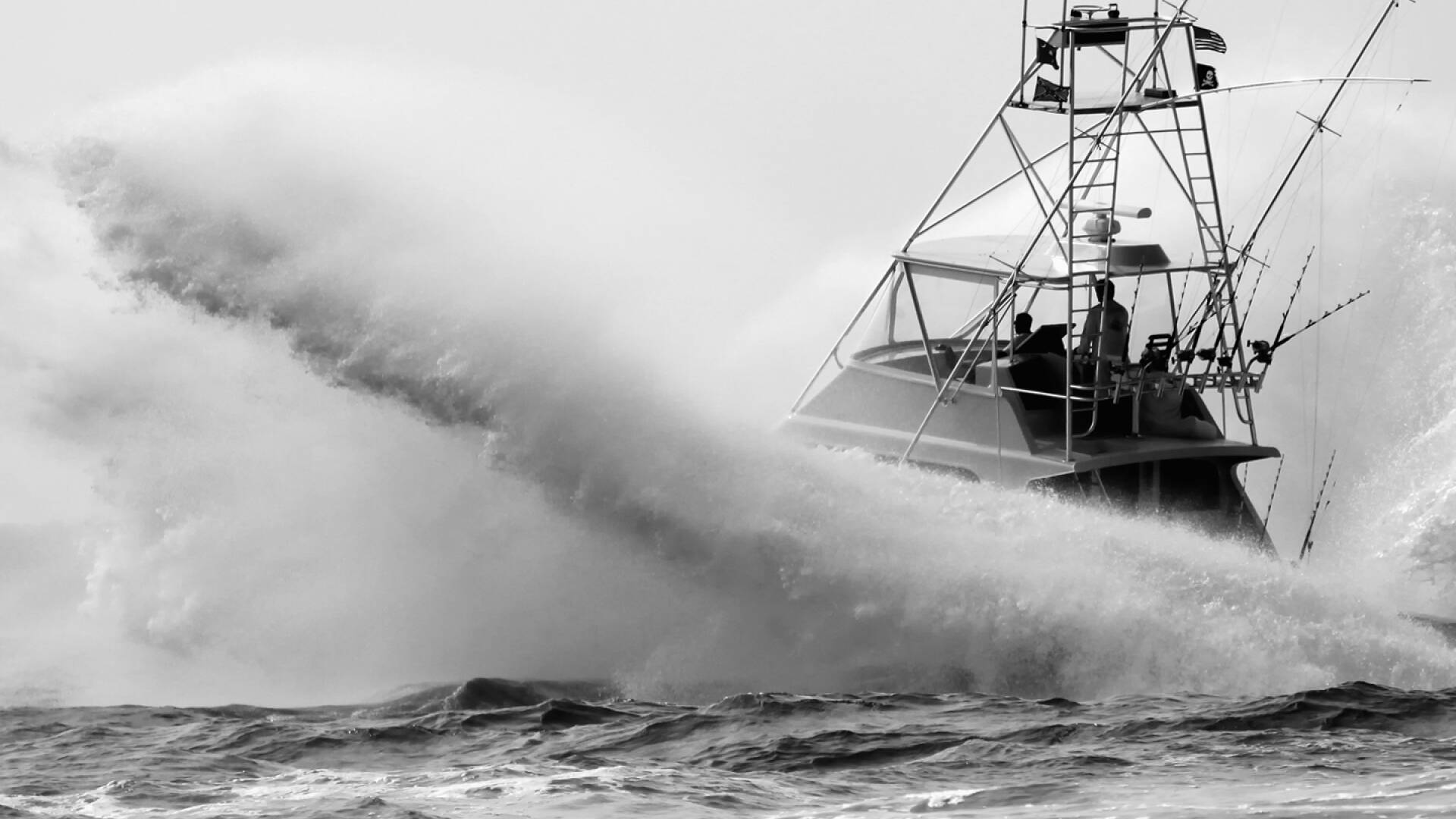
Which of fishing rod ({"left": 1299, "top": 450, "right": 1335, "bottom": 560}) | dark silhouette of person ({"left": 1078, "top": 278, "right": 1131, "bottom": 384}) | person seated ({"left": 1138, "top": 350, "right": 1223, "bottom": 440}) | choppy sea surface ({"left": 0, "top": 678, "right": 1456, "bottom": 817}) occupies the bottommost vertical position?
choppy sea surface ({"left": 0, "top": 678, "right": 1456, "bottom": 817})

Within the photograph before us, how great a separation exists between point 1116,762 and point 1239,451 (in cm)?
672

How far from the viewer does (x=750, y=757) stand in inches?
516

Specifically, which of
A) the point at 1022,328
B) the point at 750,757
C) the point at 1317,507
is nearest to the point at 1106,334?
the point at 1022,328

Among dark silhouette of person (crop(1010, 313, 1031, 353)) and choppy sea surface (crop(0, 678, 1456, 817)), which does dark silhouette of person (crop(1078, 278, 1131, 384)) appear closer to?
dark silhouette of person (crop(1010, 313, 1031, 353))

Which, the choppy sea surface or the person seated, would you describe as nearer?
the choppy sea surface

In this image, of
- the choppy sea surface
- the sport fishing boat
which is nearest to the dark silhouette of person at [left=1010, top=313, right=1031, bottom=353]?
the sport fishing boat

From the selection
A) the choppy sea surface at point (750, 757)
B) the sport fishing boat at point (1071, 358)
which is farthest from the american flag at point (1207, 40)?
the choppy sea surface at point (750, 757)

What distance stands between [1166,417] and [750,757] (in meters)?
7.72

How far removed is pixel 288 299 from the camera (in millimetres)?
17062

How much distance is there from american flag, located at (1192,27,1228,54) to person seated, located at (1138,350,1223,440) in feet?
9.96

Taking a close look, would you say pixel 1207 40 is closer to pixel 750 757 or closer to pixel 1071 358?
pixel 1071 358

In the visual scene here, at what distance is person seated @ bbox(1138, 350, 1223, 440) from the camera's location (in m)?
19.3

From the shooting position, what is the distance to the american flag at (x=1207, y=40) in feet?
65.0

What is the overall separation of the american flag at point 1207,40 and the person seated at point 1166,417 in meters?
3.03
